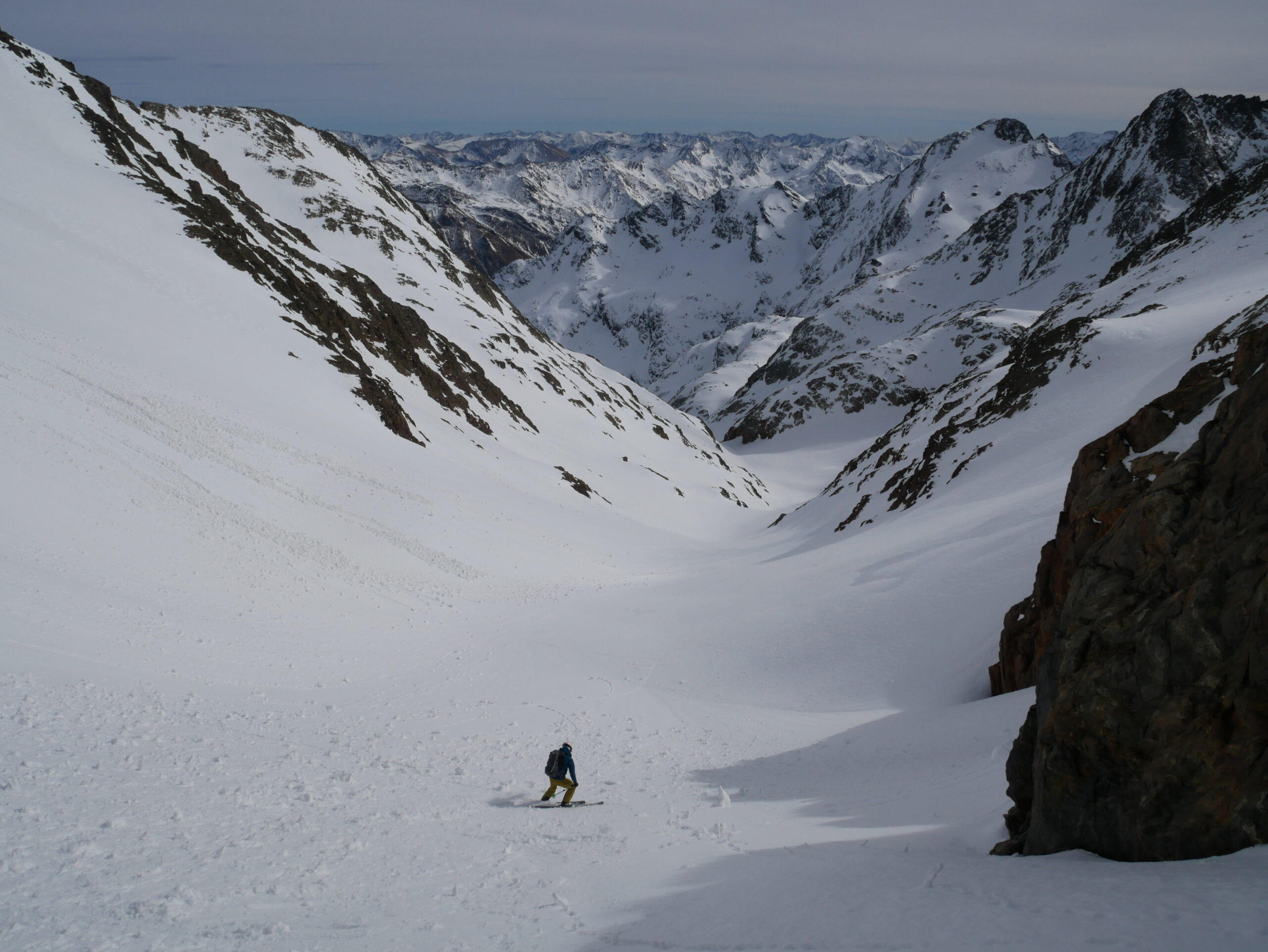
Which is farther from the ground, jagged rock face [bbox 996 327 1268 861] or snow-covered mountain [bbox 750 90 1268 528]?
snow-covered mountain [bbox 750 90 1268 528]

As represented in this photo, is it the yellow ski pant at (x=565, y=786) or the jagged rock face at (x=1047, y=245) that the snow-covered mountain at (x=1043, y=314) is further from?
the yellow ski pant at (x=565, y=786)

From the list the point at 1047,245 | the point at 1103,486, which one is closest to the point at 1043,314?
the point at 1047,245

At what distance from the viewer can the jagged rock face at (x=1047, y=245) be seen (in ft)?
437

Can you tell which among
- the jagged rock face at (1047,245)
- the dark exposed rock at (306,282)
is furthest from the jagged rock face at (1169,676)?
the jagged rock face at (1047,245)

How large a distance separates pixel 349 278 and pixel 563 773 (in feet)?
192

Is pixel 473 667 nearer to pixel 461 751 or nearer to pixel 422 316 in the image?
pixel 461 751

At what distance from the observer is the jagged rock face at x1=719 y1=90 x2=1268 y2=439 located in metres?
133

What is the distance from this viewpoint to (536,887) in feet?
28.3

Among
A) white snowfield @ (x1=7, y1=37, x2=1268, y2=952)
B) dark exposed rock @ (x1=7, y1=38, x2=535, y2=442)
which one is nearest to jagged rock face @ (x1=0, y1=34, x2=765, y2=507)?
dark exposed rock @ (x1=7, y1=38, x2=535, y2=442)

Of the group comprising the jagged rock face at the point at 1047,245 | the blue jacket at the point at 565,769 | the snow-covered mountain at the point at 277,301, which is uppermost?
the jagged rock face at the point at 1047,245

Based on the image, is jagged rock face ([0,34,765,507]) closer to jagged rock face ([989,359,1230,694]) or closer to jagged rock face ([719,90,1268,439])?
jagged rock face ([989,359,1230,694])

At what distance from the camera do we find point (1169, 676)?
23.6ft

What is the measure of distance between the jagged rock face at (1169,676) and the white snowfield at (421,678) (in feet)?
2.03

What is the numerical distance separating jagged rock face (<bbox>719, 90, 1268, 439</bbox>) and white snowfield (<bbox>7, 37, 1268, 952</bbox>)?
312 feet
